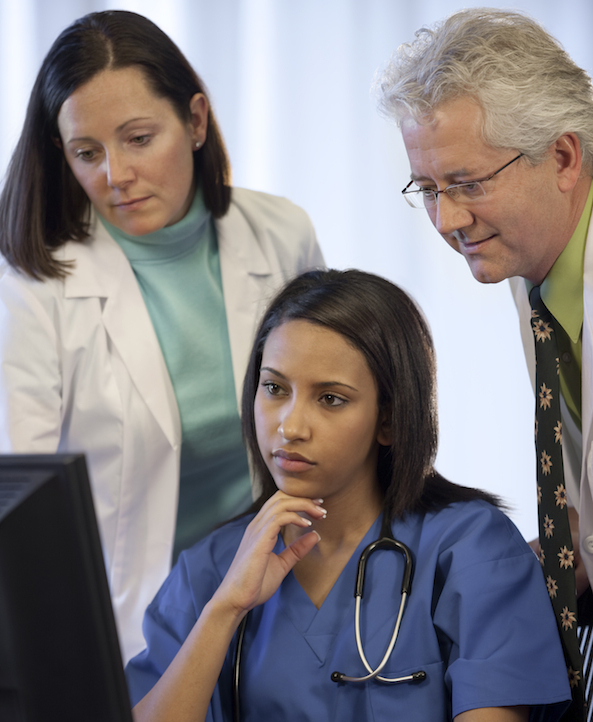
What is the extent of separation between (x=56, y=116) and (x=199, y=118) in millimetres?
295

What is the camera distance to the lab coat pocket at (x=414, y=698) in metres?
1.16

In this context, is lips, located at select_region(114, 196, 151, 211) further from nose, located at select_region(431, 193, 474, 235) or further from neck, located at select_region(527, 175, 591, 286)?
neck, located at select_region(527, 175, 591, 286)

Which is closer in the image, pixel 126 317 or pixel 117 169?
pixel 117 169

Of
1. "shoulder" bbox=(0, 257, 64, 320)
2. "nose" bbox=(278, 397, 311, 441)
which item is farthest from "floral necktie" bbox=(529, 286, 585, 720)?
→ "shoulder" bbox=(0, 257, 64, 320)

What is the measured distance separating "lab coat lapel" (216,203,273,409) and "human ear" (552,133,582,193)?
0.73 metres

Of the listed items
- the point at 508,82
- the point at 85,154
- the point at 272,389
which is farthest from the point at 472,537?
the point at 85,154

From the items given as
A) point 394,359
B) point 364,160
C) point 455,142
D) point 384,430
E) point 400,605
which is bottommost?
point 400,605

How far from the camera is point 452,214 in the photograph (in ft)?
3.93

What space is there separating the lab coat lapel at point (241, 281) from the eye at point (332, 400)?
0.49 m

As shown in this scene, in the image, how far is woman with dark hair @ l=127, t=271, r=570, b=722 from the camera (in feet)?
3.82

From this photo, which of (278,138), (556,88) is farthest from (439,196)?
(278,138)

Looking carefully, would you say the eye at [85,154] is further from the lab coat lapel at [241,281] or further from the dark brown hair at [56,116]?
the lab coat lapel at [241,281]

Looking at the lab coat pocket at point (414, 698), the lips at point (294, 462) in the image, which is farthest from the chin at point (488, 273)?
the lab coat pocket at point (414, 698)

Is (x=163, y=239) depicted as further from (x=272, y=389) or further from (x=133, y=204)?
(x=272, y=389)
